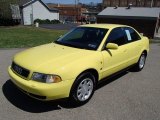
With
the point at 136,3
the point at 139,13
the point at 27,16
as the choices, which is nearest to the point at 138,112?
the point at 139,13

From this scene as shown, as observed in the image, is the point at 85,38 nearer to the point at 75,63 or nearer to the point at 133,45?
the point at 75,63

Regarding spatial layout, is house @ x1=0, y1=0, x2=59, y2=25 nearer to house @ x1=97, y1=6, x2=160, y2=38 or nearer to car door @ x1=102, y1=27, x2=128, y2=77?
house @ x1=97, y1=6, x2=160, y2=38

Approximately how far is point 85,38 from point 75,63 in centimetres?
135

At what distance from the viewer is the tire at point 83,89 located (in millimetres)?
4169

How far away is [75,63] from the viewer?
412 cm

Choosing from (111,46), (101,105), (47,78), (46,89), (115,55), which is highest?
(111,46)

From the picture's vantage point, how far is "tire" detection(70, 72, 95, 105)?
417 cm

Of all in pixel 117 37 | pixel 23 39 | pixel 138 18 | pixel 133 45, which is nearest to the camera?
pixel 117 37

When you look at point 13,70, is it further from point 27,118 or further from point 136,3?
point 136,3

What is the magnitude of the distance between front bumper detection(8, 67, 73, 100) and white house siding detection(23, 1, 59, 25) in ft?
135

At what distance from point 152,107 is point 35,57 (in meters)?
2.64

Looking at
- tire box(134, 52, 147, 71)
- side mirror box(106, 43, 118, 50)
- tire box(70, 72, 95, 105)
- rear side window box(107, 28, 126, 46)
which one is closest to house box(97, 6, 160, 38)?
tire box(134, 52, 147, 71)

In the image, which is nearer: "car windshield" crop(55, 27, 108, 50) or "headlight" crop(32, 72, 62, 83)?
"headlight" crop(32, 72, 62, 83)


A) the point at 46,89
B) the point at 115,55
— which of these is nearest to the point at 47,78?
the point at 46,89
